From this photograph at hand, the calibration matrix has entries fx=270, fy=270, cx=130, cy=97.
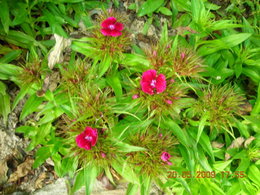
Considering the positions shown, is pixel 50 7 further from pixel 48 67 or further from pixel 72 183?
pixel 72 183

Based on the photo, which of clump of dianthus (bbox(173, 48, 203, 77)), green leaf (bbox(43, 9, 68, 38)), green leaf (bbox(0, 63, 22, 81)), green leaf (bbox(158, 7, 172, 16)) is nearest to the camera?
clump of dianthus (bbox(173, 48, 203, 77))

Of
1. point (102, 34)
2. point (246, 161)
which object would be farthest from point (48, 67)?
point (246, 161)

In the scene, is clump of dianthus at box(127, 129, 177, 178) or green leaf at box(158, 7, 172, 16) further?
green leaf at box(158, 7, 172, 16)

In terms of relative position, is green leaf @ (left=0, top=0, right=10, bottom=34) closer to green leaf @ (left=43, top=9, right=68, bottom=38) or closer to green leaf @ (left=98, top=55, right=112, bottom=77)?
green leaf @ (left=43, top=9, right=68, bottom=38)

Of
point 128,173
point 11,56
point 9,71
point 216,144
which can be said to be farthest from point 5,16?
point 216,144

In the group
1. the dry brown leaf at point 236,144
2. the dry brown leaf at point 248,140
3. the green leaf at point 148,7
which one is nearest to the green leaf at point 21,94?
the green leaf at point 148,7

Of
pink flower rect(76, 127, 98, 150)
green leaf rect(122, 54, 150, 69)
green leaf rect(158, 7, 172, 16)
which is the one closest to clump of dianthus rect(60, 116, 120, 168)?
pink flower rect(76, 127, 98, 150)
